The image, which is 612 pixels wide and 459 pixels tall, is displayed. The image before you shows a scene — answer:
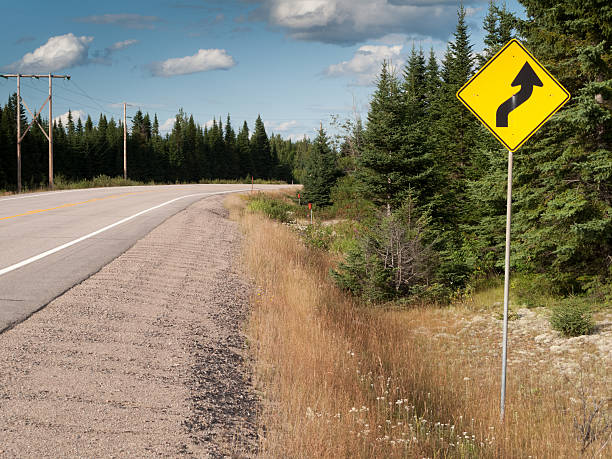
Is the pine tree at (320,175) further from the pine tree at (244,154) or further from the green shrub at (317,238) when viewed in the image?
the pine tree at (244,154)

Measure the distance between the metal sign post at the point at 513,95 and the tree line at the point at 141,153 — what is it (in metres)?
60.2

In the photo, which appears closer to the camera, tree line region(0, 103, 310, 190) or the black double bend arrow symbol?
the black double bend arrow symbol

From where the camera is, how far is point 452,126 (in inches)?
1080

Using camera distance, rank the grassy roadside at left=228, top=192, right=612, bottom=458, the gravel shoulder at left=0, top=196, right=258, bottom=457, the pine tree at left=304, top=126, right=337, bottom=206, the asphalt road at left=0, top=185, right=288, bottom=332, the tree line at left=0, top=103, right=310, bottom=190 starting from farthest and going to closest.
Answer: the tree line at left=0, top=103, right=310, bottom=190 → the pine tree at left=304, top=126, right=337, bottom=206 → the asphalt road at left=0, top=185, right=288, bottom=332 → the grassy roadside at left=228, top=192, right=612, bottom=458 → the gravel shoulder at left=0, top=196, right=258, bottom=457

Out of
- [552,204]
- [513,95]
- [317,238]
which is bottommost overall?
[317,238]

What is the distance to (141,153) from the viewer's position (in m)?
82.7

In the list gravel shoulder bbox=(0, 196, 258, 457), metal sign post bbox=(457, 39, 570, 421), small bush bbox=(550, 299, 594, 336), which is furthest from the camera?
small bush bbox=(550, 299, 594, 336)

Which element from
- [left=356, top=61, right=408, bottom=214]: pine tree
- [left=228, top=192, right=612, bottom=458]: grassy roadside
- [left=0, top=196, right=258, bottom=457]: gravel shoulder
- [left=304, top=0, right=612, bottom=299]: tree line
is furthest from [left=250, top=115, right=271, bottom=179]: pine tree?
[left=0, top=196, right=258, bottom=457]: gravel shoulder

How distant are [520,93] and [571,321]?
5.48 meters

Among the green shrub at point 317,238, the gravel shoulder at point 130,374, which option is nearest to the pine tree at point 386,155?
the green shrub at point 317,238

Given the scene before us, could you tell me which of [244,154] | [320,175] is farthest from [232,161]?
[320,175]

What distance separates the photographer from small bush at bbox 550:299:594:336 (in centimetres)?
903

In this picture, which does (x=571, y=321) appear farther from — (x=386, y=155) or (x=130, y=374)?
(x=386, y=155)

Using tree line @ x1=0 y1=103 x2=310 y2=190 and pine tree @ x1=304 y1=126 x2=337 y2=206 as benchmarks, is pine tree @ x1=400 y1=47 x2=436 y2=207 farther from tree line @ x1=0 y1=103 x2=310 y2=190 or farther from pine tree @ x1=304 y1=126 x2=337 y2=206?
tree line @ x1=0 y1=103 x2=310 y2=190
